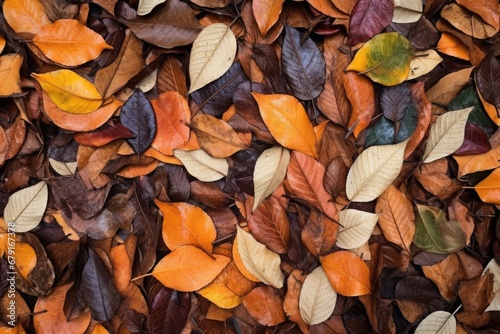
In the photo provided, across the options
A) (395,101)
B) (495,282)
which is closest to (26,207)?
(395,101)

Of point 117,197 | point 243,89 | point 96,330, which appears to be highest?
point 243,89

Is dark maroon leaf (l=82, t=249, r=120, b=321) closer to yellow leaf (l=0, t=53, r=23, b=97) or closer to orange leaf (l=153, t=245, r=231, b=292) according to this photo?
orange leaf (l=153, t=245, r=231, b=292)

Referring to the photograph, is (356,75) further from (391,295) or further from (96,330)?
(96,330)

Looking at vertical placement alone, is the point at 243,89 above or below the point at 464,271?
above

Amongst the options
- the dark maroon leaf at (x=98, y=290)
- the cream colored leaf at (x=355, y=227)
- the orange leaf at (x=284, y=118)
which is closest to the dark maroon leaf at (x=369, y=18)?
the orange leaf at (x=284, y=118)

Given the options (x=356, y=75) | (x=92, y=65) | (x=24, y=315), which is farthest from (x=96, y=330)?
(x=356, y=75)

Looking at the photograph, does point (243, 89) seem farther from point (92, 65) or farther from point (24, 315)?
point (24, 315)
